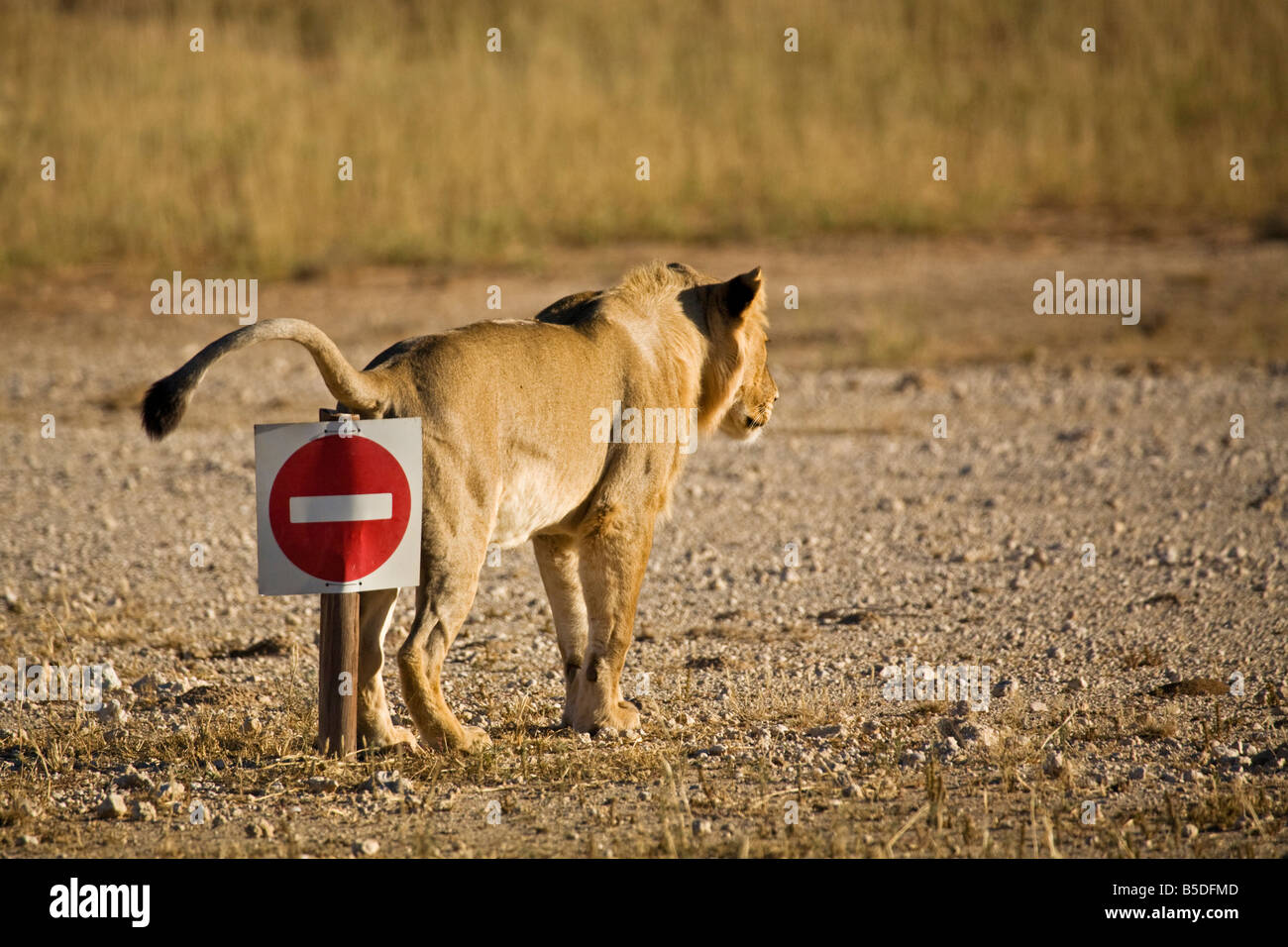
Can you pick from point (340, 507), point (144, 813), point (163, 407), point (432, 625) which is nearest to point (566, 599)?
point (432, 625)

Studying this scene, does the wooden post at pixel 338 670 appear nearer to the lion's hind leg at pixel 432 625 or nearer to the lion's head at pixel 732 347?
the lion's hind leg at pixel 432 625

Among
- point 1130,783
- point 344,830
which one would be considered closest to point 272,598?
point 344,830

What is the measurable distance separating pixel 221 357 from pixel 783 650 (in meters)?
3.21

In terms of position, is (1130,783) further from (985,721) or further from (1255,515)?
(1255,515)

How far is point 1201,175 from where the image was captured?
20.8 m

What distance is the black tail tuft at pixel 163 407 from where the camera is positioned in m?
4.35

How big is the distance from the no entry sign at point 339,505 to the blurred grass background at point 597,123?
1286 centimetres

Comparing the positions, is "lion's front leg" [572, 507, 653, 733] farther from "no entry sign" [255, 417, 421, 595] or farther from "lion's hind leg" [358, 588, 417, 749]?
"no entry sign" [255, 417, 421, 595]

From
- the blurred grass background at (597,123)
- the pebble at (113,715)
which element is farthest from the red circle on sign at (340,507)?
the blurred grass background at (597,123)

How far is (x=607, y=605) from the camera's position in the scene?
5543mm

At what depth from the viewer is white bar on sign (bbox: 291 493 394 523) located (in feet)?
15.3

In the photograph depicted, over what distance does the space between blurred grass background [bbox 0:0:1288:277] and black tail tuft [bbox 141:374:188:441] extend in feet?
42.8
